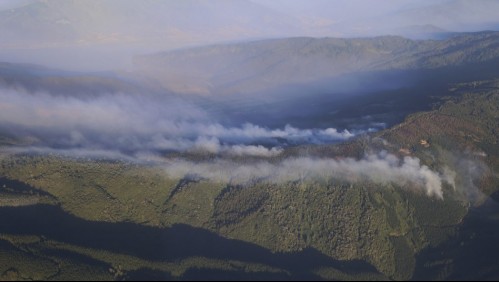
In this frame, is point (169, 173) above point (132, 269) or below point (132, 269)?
above

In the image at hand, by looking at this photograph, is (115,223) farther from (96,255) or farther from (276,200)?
(276,200)

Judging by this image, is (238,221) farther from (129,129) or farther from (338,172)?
(129,129)

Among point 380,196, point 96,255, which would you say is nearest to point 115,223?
point 96,255

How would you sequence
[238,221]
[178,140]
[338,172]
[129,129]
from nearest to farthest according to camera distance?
[238,221], [338,172], [178,140], [129,129]

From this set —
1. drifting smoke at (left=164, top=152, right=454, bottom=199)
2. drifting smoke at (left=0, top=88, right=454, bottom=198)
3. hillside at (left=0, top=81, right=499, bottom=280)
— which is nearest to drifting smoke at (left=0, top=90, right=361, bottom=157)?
drifting smoke at (left=0, top=88, right=454, bottom=198)

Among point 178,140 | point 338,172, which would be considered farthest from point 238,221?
point 178,140

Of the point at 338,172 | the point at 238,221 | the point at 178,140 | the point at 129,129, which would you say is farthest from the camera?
the point at 129,129
